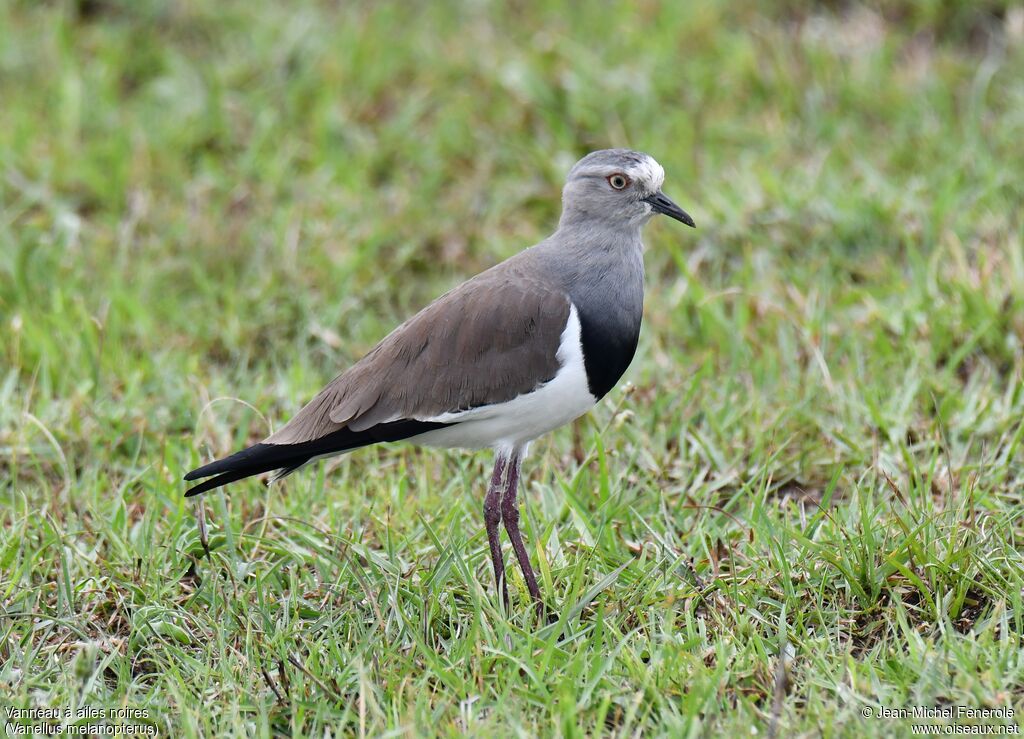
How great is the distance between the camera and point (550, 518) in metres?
4.34

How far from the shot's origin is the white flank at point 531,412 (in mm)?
3826

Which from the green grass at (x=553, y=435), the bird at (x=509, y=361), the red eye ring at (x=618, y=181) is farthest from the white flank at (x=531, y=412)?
the red eye ring at (x=618, y=181)

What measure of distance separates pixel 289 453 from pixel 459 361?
1.88ft

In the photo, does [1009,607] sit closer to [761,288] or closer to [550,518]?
[550,518]

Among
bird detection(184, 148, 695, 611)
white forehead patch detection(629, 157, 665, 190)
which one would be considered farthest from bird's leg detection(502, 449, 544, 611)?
white forehead patch detection(629, 157, 665, 190)

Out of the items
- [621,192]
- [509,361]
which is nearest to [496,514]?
[509,361]

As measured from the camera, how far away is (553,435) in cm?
494

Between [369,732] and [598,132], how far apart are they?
4.23 m

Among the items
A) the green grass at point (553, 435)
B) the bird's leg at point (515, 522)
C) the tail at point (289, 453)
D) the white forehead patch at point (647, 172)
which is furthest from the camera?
Answer: the white forehead patch at point (647, 172)

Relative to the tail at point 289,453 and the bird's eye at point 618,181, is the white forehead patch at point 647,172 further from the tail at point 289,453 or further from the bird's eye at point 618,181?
the tail at point 289,453

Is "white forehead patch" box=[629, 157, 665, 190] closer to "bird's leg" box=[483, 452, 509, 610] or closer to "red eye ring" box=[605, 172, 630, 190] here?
"red eye ring" box=[605, 172, 630, 190]

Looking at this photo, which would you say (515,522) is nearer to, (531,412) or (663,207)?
(531,412)

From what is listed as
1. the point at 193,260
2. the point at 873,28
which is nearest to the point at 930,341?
the point at 873,28

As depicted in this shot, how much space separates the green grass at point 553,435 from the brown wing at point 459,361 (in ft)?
1.38
